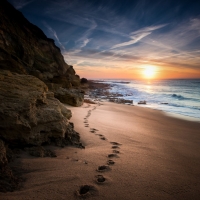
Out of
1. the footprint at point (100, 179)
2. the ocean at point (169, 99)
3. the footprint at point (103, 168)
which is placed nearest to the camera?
the footprint at point (100, 179)

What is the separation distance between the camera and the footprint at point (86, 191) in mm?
2034

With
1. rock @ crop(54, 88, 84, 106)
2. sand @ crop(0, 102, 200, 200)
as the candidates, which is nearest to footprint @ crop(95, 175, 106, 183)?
sand @ crop(0, 102, 200, 200)

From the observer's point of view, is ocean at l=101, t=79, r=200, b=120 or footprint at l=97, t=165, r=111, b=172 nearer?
footprint at l=97, t=165, r=111, b=172

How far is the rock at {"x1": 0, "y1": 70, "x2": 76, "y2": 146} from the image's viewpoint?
9.50 feet

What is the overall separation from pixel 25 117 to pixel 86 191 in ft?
6.59

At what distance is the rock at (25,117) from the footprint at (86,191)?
168cm

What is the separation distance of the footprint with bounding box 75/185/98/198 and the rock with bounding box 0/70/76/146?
168 cm

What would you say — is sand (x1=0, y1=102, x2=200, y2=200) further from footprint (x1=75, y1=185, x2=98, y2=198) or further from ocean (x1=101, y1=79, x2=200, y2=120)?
ocean (x1=101, y1=79, x2=200, y2=120)

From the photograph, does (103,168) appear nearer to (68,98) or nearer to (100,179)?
(100,179)

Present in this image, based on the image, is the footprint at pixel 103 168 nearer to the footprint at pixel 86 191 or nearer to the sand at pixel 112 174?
the sand at pixel 112 174

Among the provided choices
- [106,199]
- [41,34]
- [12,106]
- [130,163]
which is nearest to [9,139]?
[12,106]

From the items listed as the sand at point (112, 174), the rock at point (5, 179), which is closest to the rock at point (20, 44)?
the sand at point (112, 174)

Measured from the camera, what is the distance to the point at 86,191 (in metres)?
2.14

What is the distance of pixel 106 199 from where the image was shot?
6.51 ft
